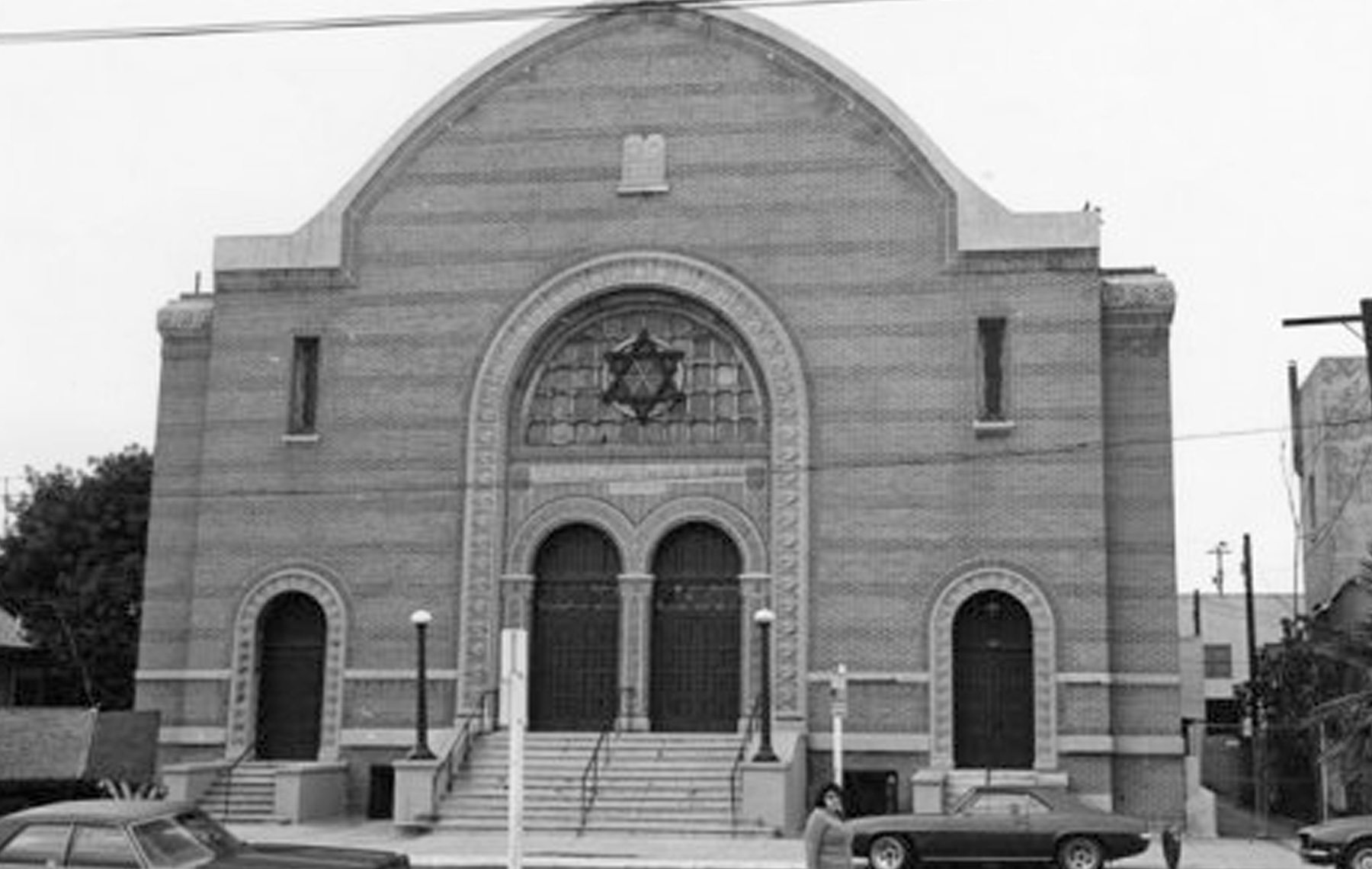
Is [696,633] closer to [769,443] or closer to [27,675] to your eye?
[769,443]

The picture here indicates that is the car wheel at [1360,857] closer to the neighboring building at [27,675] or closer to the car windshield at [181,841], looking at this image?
the car windshield at [181,841]

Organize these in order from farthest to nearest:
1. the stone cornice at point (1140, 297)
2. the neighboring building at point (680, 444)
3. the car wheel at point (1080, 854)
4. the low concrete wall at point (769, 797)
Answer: the stone cornice at point (1140, 297)
the neighboring building at point (680, 444)
the low concrete wall at point (769, 797)
the car wheel at point (1080, 854)

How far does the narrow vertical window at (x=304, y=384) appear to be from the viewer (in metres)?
34.8

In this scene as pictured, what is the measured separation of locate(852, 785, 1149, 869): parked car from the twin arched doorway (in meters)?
8.25

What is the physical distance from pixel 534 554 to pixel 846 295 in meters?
7.72

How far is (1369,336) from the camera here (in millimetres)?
23594

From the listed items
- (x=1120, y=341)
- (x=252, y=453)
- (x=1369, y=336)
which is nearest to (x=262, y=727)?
(x=252, y=453)

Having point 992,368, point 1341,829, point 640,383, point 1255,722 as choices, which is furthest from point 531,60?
point 1255,722

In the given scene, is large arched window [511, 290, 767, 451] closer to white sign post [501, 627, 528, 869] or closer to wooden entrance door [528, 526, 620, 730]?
wooden entrance door [528, 526, 620, 730]

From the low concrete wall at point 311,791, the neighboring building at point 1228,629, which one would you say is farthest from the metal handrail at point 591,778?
the neighboring building at point 1228,629

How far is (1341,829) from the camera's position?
2445cm

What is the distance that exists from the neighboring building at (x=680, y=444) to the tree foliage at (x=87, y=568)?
14.9 m

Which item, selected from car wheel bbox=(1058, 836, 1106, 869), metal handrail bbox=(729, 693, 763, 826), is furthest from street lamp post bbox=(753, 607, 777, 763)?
car wheel bbox=(1058, 836, 1106, 869)

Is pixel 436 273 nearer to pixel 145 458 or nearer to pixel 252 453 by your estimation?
pixel 252 453
